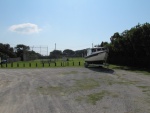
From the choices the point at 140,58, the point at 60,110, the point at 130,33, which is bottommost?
the point at 60,110

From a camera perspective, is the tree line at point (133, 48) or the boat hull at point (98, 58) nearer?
the boat hull at point (98, 58)

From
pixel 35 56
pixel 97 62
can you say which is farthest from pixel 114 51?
pixel 35 56

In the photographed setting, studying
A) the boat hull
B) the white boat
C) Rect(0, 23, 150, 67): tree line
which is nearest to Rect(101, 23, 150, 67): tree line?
Rect(0, 23, 150, 67): tree line

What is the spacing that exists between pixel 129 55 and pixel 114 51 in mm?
4668

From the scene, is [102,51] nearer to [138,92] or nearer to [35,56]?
[138,92]

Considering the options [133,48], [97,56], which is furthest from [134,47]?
[97,56]

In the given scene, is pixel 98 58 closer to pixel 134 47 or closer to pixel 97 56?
pixel 97 56

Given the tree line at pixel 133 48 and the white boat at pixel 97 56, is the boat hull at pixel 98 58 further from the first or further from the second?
the tree line at pixel 133 48

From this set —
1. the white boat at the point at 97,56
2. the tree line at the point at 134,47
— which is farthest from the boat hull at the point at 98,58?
the tree line at the point at 134,47

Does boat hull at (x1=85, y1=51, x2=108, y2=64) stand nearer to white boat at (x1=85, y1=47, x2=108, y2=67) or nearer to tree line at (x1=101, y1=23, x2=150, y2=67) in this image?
white boat at (x1=85, y1=47, x2=108, y2=67)

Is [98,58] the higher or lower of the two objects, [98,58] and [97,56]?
the lower

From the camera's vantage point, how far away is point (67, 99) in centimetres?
1270

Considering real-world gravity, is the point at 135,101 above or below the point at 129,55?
below

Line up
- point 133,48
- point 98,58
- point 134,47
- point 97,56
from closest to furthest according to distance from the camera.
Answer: point 98,58, point 97,56, point 134,47, point 133,48
